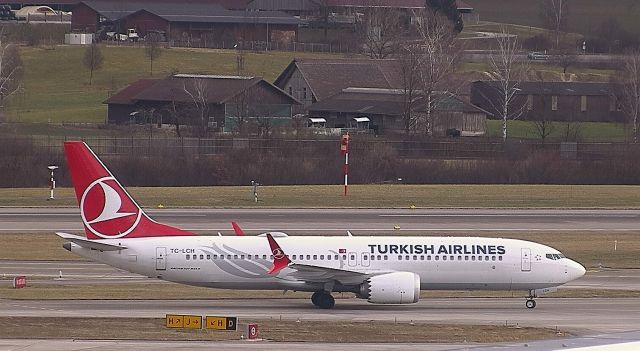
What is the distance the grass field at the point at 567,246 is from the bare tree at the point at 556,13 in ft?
222

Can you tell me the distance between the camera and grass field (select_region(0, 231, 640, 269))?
6569cm

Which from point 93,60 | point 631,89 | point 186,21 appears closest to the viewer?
point 631,89

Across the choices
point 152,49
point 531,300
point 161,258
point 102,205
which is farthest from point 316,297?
point 152,49

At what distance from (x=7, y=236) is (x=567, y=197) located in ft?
135

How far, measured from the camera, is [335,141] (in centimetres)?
11144

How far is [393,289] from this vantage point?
5019 centimetres

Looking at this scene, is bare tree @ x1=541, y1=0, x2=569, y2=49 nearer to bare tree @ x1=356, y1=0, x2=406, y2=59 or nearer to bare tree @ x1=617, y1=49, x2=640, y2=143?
bare tree @ x1=617, y1=49, x2=640, y2=143

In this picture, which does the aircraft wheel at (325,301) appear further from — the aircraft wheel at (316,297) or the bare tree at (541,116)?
the bare tree at (541,116)

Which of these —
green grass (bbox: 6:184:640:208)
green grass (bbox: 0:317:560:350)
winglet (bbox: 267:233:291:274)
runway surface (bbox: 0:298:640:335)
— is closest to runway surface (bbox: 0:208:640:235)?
green grass (bbox: 6:184:640:208)

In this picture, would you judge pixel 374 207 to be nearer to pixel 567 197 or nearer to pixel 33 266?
pixel 567 197

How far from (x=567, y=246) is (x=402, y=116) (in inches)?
2257

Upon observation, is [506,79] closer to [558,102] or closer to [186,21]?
[558,102]

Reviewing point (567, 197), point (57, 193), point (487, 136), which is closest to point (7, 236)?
point (57, 193)

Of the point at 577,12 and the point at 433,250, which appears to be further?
the point at 577,12
